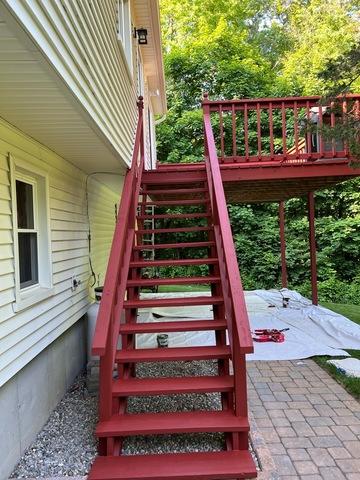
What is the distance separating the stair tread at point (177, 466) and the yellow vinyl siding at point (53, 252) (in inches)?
35.3

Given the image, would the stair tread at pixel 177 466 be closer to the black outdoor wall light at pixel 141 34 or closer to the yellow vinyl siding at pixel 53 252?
the yellow vinyl siding at pixel 53 252

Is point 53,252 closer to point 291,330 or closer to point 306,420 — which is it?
point 306,420

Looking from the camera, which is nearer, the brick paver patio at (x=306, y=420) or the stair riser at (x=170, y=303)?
the brick paver patio at (x=306, y=420)

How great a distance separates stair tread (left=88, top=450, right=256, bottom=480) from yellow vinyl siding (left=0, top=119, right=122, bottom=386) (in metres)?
0.90

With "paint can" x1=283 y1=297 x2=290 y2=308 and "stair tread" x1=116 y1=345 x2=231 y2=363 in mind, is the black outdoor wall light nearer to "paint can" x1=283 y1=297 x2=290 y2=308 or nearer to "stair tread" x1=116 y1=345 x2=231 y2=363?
"paint can" x1=283 y1=297 x2=290 y2=308

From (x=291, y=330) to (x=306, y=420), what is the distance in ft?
9.44

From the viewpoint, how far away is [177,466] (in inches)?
101

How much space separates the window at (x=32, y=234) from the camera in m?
3.36

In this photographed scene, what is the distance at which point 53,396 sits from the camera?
12.1ft

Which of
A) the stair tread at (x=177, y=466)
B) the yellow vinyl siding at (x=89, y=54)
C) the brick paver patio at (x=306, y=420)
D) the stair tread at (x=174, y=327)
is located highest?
the yellow vinyl siding at (x=89, y=54)

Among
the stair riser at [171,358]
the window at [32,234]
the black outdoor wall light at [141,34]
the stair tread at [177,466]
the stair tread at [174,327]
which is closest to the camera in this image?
the stair tread at [177,466]

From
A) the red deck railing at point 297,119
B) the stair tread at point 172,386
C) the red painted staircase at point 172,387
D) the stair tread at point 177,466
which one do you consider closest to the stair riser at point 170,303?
the red painted staircase at point 172,387

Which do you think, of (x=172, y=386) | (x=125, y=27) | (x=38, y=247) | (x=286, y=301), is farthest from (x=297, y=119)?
(x=172, y=386)

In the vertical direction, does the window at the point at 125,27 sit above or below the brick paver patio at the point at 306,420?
above
